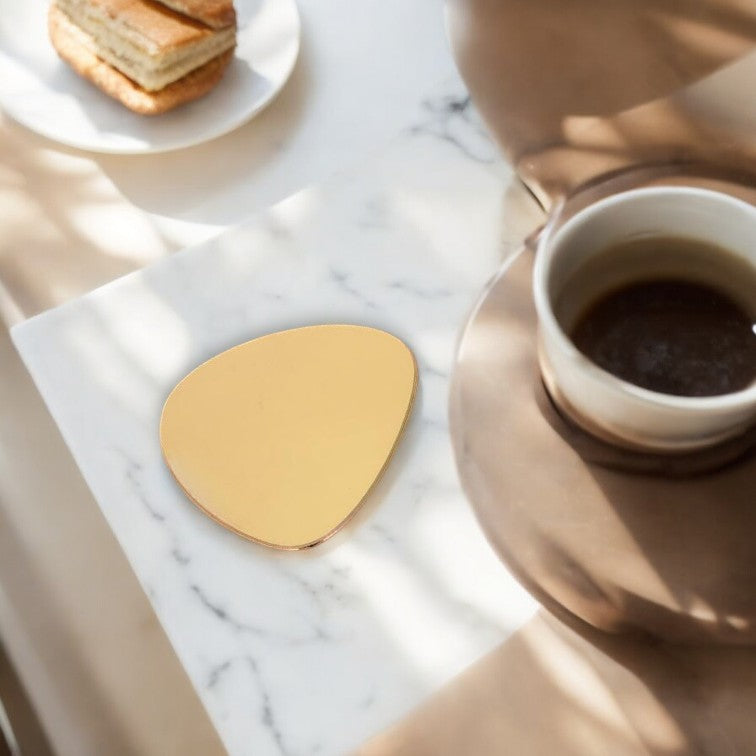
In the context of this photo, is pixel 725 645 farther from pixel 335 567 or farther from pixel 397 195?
pixel 397 195

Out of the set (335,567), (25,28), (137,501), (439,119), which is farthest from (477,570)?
(25,28)

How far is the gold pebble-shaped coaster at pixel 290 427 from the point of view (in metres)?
0.45

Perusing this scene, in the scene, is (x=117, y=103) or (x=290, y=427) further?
(x=117, y=103)

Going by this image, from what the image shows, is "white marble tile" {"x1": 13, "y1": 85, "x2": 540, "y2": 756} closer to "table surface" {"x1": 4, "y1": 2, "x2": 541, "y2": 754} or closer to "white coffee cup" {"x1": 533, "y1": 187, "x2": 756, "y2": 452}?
"table surface" {"x1": 4, "y1": 2, "x2": 541, "y2": 754}

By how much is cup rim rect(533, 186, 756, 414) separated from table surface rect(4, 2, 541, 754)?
144mm

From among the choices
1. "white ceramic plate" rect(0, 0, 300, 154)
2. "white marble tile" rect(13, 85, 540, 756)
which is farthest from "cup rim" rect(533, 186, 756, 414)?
"white ceramic plate" rect(0, 0, 300, 154)

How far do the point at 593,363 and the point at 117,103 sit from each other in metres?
0.39

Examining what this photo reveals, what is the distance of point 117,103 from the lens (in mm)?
604

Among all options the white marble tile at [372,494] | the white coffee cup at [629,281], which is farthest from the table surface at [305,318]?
the white coffee cup at [629,281]

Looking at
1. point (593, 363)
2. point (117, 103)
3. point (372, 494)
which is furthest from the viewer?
point (117, 103)

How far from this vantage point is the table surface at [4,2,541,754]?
0.43 m

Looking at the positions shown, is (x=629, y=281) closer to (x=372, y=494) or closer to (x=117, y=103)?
(x=372, y=494)

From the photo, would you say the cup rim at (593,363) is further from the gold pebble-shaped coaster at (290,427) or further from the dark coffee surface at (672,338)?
the gold pebble-shaped coaster at (290,427)

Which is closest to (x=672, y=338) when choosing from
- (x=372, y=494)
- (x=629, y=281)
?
(x=629, y=281)
